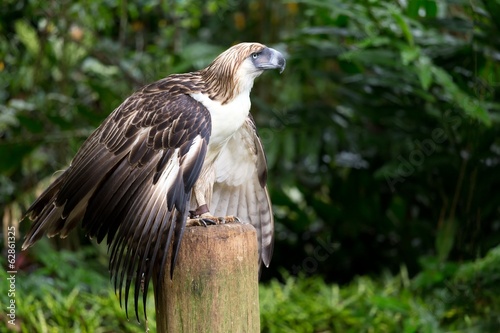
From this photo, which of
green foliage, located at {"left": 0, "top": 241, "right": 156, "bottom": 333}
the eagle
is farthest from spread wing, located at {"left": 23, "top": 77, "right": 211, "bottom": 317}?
green foliage, located at {"left": 0, "top": 241, "right": 156, "bottom": 333}

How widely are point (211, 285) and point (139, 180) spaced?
0.51m

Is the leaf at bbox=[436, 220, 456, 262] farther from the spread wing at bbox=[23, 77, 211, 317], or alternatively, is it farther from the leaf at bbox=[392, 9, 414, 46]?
the spread wing at bbox=[23, 77, 211, 317]

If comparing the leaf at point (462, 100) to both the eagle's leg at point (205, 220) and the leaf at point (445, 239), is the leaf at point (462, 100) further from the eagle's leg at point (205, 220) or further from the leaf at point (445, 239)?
the eagle's leg at point (205, 220)

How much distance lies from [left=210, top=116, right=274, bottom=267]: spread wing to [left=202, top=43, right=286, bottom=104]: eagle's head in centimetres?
52

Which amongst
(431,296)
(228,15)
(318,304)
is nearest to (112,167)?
(318,304)

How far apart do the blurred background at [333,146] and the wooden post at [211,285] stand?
5.51 ft

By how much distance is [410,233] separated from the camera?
5934mm

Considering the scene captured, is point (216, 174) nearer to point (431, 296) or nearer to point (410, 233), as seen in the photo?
point (431, 296)

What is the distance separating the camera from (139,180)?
9.59 feet

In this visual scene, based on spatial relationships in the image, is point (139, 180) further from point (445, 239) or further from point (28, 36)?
point (28, 36)

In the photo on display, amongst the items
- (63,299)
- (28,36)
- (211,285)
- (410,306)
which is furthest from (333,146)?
(211,285)

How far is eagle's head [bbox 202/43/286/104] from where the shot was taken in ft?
10.4

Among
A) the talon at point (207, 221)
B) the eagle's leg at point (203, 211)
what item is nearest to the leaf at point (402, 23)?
the eagle's leg at point (203, 211)

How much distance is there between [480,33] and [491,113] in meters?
0.55
